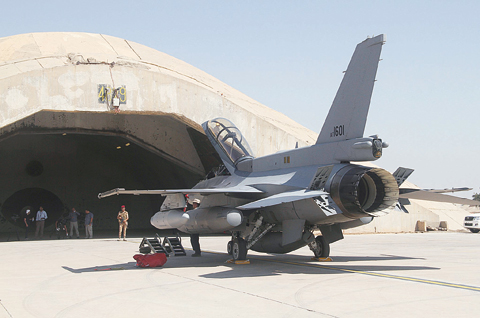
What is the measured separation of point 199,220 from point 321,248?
3294 millimetres

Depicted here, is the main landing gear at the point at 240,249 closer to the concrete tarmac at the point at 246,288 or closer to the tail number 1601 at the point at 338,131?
the concrete tarmac at the point at 246,288

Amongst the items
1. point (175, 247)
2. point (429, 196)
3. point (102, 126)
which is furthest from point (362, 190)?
point (102, 126)

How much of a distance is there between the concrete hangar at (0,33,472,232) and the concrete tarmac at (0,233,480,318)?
944 cm

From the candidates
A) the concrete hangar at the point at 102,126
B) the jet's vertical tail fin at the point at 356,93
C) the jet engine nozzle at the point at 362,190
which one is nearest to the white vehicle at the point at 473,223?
the concrete hangar at the point at 102,126

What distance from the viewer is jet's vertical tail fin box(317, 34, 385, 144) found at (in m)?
9.55

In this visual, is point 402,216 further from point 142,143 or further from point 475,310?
point 475,310

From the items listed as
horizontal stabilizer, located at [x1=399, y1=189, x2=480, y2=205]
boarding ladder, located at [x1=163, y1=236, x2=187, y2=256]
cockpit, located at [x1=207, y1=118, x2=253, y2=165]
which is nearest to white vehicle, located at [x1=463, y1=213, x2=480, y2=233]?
horizontal stabilizer, located at [x1=399, y1=189, x2=480, y2=205]

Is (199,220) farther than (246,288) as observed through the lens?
Yes

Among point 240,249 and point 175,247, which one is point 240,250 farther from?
point 175,247

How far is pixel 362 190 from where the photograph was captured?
9.96m

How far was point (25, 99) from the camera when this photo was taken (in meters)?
18.9

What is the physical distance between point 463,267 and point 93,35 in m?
29.2

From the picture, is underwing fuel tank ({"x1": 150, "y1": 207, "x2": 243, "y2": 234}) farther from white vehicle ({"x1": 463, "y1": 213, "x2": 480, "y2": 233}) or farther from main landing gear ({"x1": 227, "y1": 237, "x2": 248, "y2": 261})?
white vehicle ({"x1": 463, "y1": 213, "x2": 480, "y2": 233})

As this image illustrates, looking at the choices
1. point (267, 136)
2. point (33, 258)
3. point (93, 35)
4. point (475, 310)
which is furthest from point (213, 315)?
point (93, 35)
